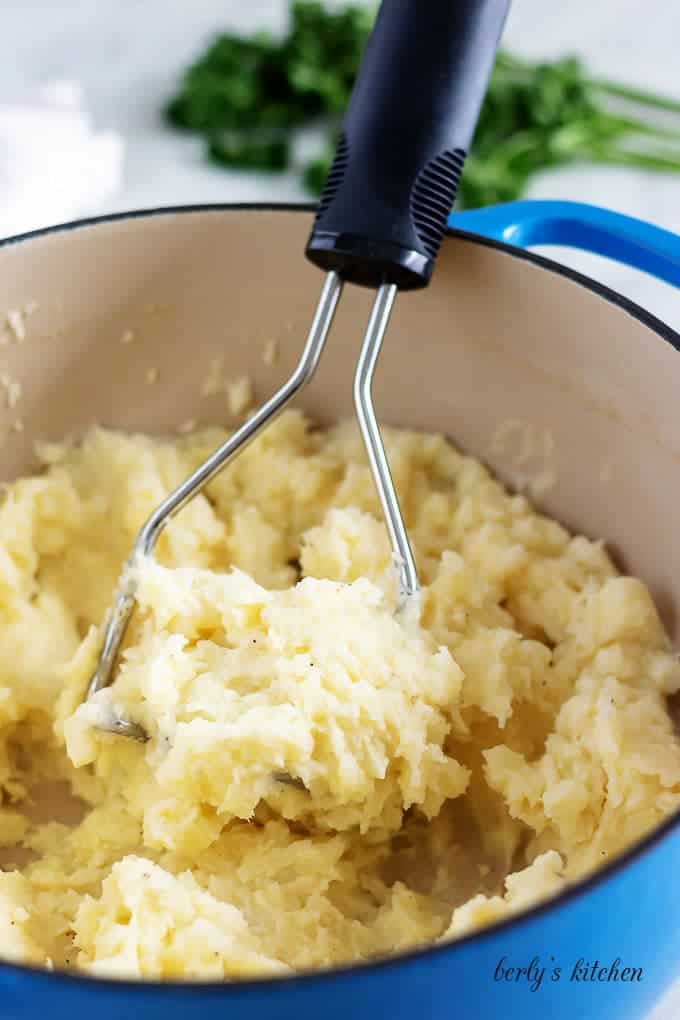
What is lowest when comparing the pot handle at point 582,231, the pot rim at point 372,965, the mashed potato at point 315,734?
the mashed potato at point 315,734

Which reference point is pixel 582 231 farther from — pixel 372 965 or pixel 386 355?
pixel 372 965

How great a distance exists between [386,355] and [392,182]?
0.24 metres

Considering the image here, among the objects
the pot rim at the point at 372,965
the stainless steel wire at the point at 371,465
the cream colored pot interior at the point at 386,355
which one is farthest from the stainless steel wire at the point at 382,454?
the pot rim at the point at 372,965

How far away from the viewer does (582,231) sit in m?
1.17

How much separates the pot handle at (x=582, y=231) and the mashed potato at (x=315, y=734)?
0.24m

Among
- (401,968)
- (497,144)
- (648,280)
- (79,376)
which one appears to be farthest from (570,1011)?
(497,144)

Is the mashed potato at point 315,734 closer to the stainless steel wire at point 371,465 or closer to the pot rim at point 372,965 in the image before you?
the stainless steel wire at point 371,465

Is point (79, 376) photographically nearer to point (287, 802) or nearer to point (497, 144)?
point (287, 802)

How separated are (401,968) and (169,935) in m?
0.30

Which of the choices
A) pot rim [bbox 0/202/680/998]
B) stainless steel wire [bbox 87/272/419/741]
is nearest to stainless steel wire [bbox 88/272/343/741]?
stainless steel wire [bbox 87/272/419/741]

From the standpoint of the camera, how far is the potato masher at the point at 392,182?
1091mm

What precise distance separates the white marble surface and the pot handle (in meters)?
0.47

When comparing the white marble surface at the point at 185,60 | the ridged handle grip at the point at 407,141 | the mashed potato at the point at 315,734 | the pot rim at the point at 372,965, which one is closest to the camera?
the pot rim at the point at 372,965

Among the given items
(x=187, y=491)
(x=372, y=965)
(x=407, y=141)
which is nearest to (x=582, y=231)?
(x=407, y=141)
